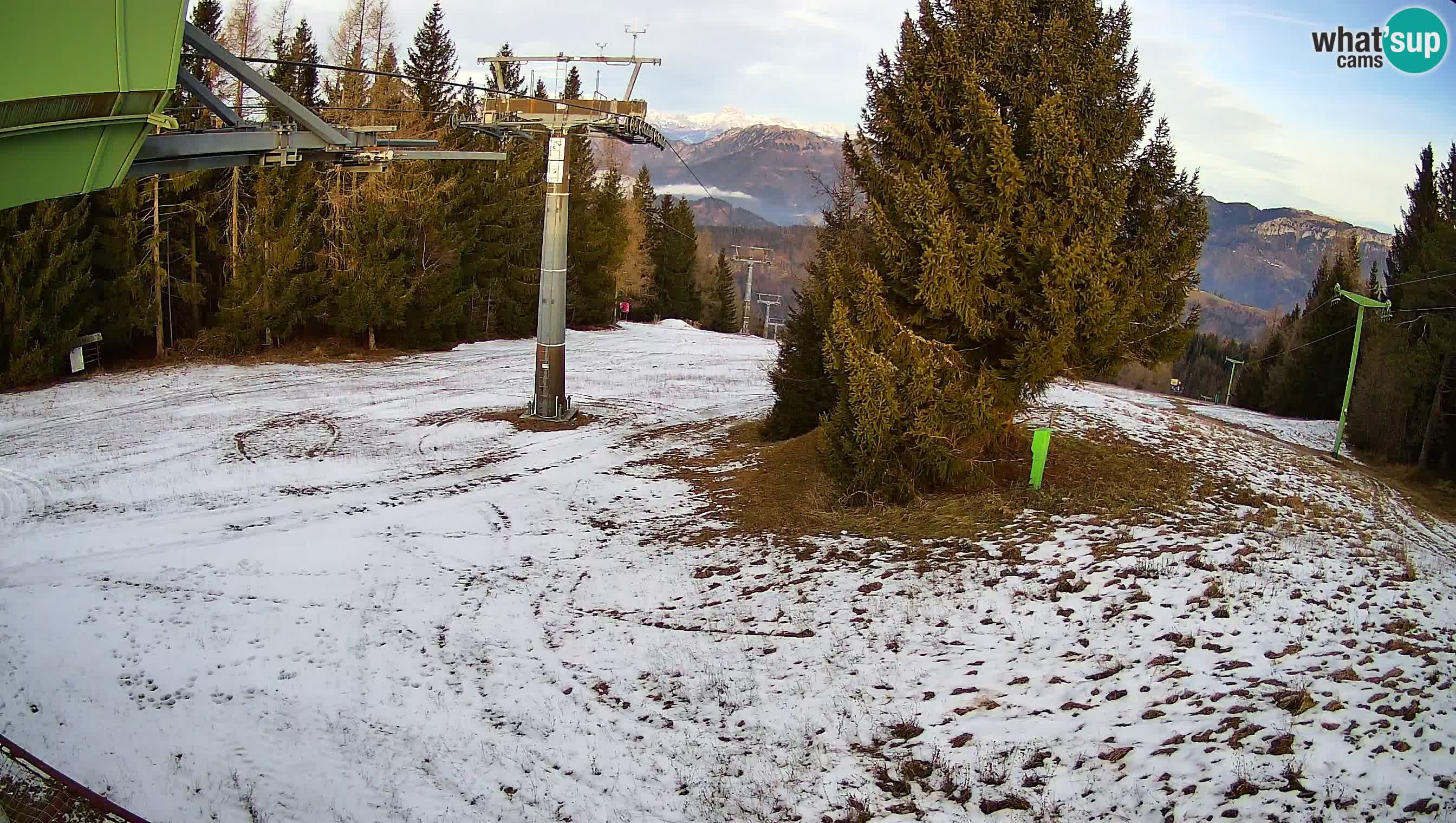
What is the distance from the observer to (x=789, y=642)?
8.79m

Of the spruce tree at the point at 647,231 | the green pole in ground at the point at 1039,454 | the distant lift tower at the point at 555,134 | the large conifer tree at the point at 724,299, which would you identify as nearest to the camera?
the green pole in ground at the point at 1039,454

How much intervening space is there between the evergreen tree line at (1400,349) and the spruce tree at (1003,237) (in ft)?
53.2

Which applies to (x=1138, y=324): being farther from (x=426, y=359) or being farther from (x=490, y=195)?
(x=490, y=195)

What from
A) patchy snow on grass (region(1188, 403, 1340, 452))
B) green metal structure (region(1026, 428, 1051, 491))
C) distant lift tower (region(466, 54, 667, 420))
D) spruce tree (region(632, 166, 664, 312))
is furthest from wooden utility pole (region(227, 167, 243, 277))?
spruce tree (region(632, 166, 664, 312))

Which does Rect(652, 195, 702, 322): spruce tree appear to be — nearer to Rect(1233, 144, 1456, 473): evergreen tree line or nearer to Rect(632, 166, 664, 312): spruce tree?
Rect(632, 166, 664, 312): spruce tree

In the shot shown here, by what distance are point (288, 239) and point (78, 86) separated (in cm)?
2942

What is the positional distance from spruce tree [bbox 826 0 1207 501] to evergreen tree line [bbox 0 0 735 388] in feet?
39.4

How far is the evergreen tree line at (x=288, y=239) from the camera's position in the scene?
80.3 ft

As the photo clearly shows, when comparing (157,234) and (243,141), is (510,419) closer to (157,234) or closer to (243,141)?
(243,141)

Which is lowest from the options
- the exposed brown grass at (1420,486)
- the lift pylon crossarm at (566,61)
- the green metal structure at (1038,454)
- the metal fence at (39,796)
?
the metal fence at (39,796)

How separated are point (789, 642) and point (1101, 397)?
56.6 ft

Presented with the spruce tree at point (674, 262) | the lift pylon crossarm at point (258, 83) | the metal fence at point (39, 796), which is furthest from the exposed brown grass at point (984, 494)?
the spruce tree at point (674, 262)

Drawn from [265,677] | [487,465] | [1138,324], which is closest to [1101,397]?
[1138,324]

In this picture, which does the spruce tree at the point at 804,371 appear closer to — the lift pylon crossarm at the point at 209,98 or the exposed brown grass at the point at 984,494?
the exposed brown grass at the point at 984,494
